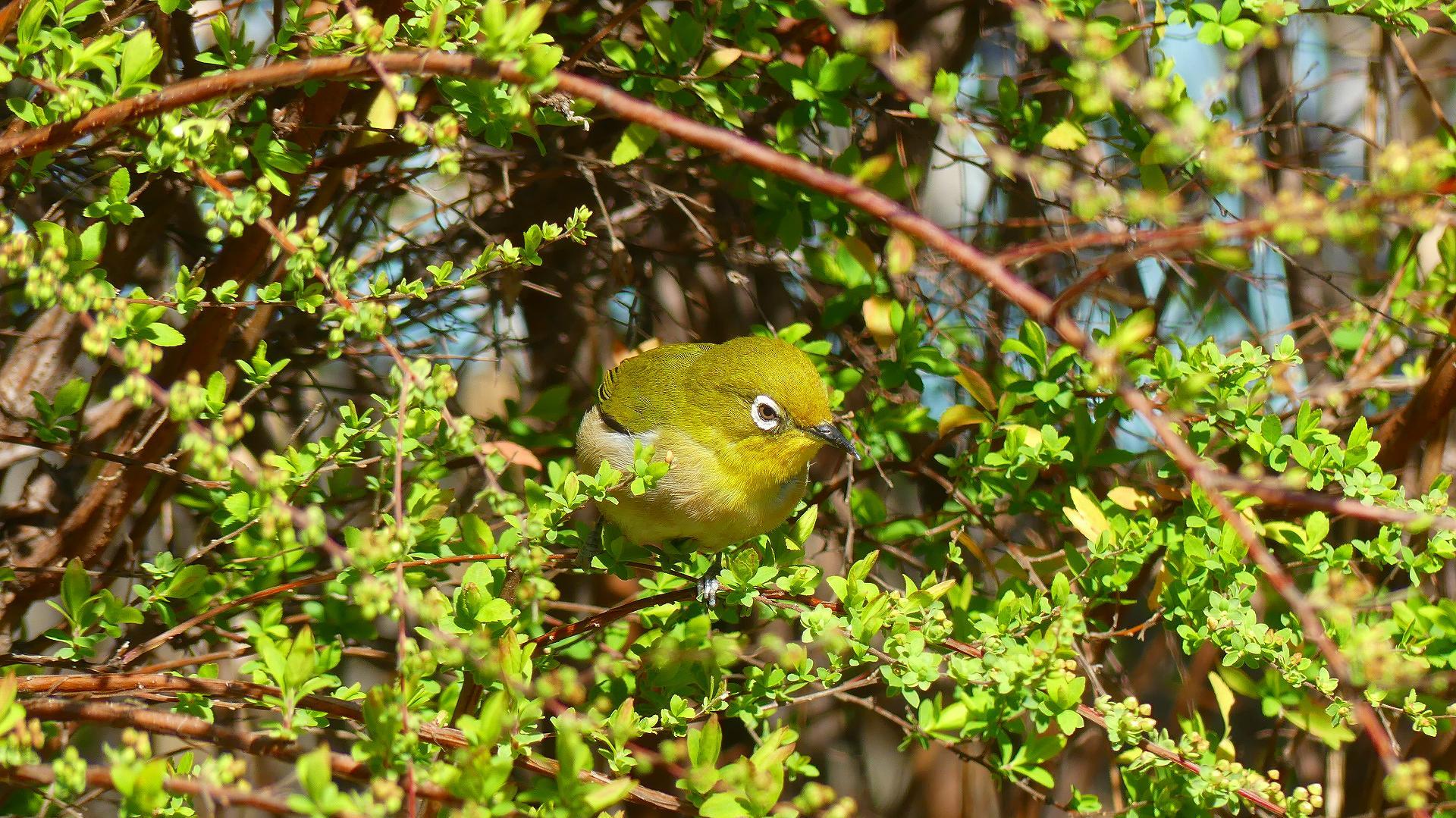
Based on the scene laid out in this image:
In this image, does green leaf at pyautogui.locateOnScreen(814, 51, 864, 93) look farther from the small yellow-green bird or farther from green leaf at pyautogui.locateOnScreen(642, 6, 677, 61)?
the small yellow-green bird

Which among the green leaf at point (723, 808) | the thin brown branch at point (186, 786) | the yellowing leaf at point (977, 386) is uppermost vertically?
the yellowing leaf at point (977, 386)

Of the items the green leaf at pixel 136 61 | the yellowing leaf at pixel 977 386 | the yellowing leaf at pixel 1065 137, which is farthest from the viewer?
the yellowing leaf at pixel 977 386

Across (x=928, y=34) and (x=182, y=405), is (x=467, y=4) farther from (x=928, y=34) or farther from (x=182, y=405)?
(x=928, y=34)

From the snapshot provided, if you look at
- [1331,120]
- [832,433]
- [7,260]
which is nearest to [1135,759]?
[832,433]

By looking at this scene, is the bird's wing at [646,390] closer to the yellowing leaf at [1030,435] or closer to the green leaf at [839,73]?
the green leaf at [839,73]

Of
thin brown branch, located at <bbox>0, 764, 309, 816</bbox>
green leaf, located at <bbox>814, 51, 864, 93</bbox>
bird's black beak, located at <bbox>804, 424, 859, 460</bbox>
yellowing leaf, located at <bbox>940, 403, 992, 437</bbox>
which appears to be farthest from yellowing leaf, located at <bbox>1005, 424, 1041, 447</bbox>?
thin brown branch, located at <bbox>0, 764, 309, 816</bbox>

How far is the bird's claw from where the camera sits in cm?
255

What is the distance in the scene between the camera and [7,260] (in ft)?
5.10

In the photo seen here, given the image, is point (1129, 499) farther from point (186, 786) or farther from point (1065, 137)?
point (186, 786)

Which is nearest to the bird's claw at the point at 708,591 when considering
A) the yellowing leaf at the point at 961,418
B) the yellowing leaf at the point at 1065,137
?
the yellowing leaf at the point at 961,418

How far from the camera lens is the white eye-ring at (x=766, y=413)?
2957 millimetres

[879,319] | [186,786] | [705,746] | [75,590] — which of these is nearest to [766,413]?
[879,319]

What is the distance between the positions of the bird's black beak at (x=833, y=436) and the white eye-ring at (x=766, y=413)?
3.7 inches

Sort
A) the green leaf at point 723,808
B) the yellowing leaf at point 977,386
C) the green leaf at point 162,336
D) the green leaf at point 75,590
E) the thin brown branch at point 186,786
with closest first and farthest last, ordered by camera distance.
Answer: the thin brown branch at point 186,786, the green leaf at point 723,808, the green leaf at point 162,336, the green leaf at point 75,590, the yellowing leaf at point 977,386
